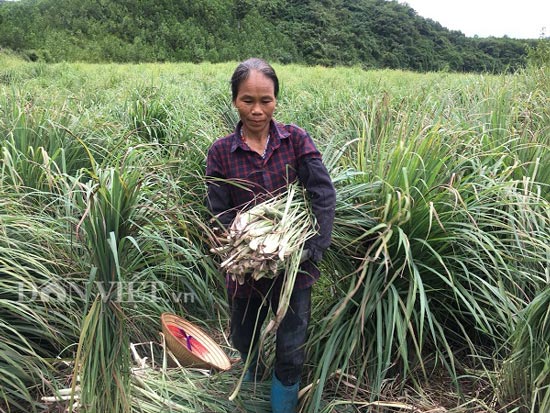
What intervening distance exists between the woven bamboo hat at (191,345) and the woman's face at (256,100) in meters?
1.05

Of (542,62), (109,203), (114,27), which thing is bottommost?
(109,203)

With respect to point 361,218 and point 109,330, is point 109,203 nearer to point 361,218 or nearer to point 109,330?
Answer: point 109,330

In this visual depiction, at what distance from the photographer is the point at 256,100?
1.53m

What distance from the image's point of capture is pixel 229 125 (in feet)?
13.6

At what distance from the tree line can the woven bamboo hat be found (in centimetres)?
2209

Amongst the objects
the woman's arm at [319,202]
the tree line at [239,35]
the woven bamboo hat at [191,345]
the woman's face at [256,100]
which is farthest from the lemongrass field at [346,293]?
the tree line at [239,35]

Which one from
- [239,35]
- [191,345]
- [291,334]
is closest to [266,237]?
[291,334]

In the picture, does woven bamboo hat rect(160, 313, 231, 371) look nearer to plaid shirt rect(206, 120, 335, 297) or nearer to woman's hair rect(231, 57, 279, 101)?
plaid shirt rect(206, 120, 335, 297)

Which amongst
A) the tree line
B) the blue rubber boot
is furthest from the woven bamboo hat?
the tree line

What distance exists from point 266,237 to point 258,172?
311mm

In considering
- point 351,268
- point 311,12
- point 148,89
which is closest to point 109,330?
point 351,268

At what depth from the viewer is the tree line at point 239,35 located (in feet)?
82.1

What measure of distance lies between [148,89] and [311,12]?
37.0 metres

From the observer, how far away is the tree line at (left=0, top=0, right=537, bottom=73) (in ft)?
82.1
